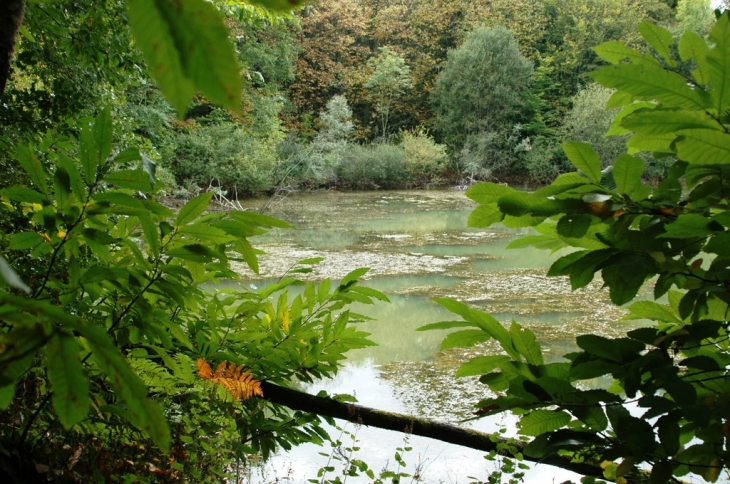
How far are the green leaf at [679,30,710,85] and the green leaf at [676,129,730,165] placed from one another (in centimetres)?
8

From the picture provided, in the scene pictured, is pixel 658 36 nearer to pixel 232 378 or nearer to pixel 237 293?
pixel 232 378

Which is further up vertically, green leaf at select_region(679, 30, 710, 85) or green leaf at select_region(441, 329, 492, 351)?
green leaf at select_region(679, 30, 710, 85)

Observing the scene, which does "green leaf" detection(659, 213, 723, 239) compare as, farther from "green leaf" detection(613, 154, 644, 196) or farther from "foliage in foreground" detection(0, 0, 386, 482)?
"foliage in foreground" detection(0, 0, 386, 482)

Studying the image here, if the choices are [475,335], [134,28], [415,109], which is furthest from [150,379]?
[415,109]

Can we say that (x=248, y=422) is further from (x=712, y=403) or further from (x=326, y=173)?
(x=326, y=173)

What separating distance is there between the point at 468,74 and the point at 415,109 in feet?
8.74

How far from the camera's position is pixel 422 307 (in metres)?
5.98

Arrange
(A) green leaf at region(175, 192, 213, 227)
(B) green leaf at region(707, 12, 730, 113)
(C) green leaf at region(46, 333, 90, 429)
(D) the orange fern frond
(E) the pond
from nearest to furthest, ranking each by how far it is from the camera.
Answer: (C) green leaf at region(46, 333, 90, 429) → (B) green leaf at region(707, 12, 730, 113) → (A) green leaf at region(175, 192, 213, 227) → (D) the orange fern frond → (E) the pond

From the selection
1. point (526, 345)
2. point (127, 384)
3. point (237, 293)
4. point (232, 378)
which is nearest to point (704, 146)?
point (526, 345)

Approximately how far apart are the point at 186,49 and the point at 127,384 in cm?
15

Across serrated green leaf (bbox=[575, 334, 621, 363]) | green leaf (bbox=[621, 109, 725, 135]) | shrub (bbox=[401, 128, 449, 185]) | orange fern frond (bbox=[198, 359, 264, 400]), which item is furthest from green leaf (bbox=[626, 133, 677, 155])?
shrub (bbox=[401, 128, 449, 185])

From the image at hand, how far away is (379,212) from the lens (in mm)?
12297

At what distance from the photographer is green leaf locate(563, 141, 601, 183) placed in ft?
2.01

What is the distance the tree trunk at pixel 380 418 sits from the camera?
1479 mm
